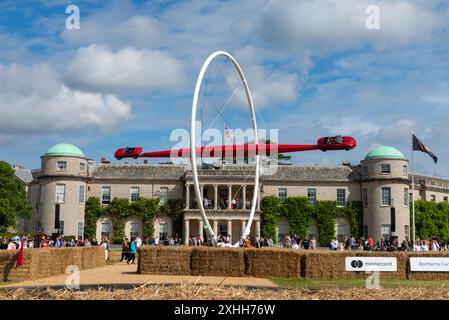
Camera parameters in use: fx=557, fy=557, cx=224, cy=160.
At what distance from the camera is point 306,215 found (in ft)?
229

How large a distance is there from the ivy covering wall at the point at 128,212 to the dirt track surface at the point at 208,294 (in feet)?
210

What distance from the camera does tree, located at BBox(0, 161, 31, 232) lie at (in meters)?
66.1

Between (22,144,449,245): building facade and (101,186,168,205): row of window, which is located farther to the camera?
(101,186,168,205): row of window

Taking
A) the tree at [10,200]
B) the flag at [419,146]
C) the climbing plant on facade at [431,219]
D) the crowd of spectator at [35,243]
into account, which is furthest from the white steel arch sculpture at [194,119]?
the climbing plant on facade at [431,219]

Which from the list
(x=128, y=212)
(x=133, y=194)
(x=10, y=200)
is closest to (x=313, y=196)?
(x=133, y=194)

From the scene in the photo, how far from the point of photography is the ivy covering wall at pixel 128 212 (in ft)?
228

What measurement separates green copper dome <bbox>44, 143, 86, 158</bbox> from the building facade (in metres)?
0.12

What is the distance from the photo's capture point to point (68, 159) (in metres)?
69.4

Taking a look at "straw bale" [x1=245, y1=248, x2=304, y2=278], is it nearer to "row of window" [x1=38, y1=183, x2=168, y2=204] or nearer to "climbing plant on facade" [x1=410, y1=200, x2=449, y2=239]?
"row of window" [x1=38, y1=183, x2=168, y2=204]

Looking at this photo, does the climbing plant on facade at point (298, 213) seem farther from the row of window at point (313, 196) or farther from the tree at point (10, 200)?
the tree at point (10, 200)

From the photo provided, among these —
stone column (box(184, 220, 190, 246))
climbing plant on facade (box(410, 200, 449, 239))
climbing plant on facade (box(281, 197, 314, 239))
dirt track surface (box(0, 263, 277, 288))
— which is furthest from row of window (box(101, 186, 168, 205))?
dirt track surface (box(0, 263, 277, 288))
